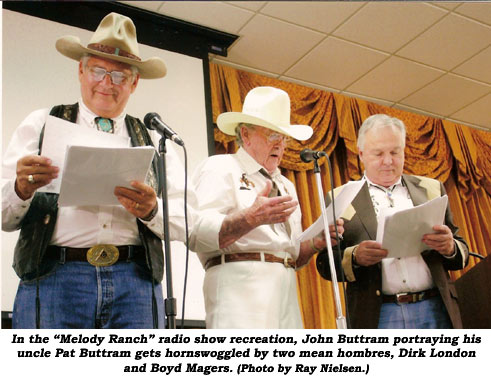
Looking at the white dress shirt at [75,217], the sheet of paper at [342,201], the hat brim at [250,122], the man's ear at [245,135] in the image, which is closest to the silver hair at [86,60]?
the white dress shirt at [75,217]

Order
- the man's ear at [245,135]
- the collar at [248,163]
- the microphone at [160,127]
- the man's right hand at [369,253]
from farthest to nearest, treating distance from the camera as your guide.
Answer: the man's ear at [245,135] → the collar at [248,163] → the man's right hand at [369,253] → the microphone at [160,127]

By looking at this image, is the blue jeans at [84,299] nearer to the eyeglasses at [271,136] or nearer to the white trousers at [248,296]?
the white trousers at [248,296]

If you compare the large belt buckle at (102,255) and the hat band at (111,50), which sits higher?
the hat band at (111,50)

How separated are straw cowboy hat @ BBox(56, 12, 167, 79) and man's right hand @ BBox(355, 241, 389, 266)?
995 mm

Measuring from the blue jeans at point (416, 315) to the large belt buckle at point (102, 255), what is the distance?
1058 mm

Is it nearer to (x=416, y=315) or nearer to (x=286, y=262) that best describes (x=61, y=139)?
(x=286, y=262)

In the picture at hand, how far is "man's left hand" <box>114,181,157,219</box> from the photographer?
176 centimetres

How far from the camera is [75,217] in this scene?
182 centimetres

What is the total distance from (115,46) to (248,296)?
982 mm

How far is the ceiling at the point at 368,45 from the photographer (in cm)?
369

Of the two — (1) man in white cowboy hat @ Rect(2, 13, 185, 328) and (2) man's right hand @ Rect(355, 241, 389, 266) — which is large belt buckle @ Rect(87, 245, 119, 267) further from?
(2) man's right hand @ Rect(355, 241, 389, 266)
